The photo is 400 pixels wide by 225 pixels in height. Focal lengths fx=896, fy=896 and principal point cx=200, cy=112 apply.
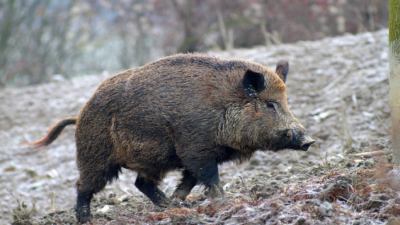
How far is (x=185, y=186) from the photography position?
6.93m

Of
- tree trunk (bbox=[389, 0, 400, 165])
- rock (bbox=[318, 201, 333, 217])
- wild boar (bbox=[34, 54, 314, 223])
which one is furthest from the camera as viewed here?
wild boar (bbox=[34, 54, 314, 223])

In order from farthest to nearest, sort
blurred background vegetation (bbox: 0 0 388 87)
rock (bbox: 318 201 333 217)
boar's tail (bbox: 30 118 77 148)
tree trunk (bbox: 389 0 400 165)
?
blurred background vegetation (bbox: 0 0 388 87), boar's tail (bbox: 30 118 77 148), tree trunk (bbox: 389 0 400 165), rock (bbox: 318 201 333 217)

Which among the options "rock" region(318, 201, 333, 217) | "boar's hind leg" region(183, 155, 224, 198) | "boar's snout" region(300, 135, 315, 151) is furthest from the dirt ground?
"boar's snout" region(300, 135, 315, 151)

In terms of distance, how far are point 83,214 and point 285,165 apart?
2.54 meters

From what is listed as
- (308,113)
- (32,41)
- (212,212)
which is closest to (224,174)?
(308,113)

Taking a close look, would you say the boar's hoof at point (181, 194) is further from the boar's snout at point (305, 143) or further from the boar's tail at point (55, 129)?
the boar's tail at point (55, 129)

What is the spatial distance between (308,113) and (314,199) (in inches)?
192

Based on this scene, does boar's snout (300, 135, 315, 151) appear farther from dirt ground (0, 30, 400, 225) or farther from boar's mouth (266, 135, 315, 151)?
dirt ground (0, 30, 400, 225)

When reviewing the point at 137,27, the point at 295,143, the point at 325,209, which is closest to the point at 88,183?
the point at 295,143

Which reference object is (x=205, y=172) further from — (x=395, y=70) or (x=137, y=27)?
(x=137, y=27)

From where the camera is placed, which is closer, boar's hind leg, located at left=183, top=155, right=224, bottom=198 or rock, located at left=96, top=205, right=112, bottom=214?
boar's hind leg, located at left=183, top=155, right=224, bottom=198

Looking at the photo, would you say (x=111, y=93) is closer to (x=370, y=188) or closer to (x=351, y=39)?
(x=370, y=188)

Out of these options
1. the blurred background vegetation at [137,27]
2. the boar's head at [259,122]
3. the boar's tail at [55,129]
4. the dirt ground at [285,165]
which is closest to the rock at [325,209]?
the dirt ground at [285,165]

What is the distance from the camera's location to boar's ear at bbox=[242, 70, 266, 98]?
6625 mm
